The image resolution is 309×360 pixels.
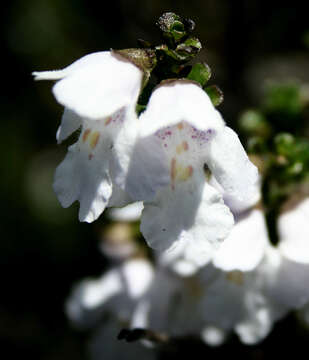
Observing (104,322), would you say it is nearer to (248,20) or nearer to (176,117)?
(176,117)

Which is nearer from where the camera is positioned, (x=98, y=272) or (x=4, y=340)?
(x=4, y=340)

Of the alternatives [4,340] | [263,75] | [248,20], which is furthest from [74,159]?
[263,75]

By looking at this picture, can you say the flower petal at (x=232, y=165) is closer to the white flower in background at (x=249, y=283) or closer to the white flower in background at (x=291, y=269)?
the white flower in background at (x=249, y=283)

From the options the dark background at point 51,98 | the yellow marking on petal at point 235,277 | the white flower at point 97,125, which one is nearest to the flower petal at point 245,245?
the yellow marking on petal at point 235,277

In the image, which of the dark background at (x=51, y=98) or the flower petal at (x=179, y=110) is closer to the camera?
the flower petal at (x=179, y=110)

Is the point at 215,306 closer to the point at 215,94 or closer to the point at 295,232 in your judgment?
the point at 295,232
